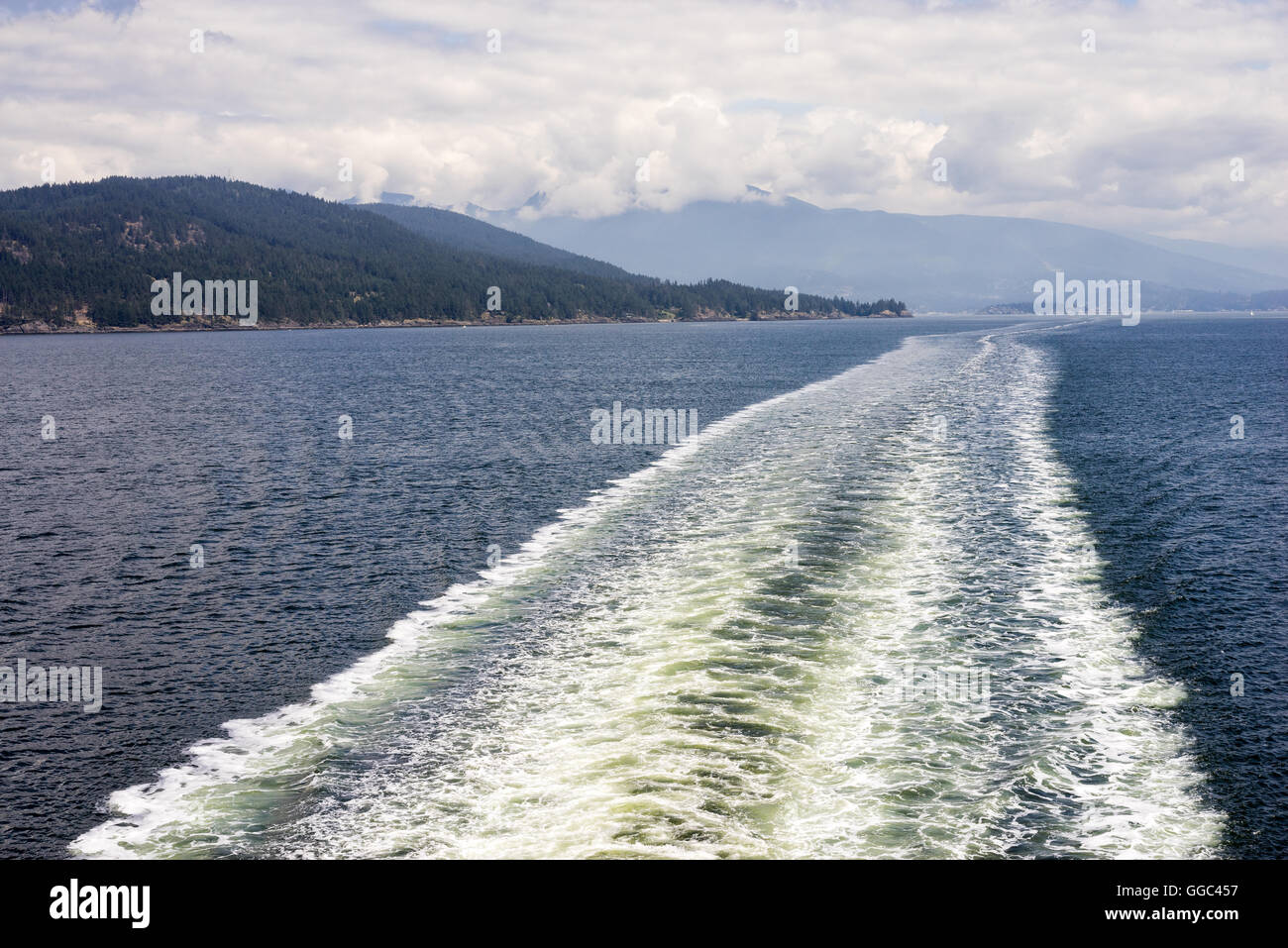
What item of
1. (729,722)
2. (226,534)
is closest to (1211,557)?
(729,722)

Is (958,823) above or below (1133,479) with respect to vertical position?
below

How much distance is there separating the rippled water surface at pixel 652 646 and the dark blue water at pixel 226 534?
14 centimetres

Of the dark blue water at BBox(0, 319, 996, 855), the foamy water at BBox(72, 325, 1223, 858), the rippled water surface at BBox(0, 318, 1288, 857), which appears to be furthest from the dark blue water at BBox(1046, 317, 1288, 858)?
the dark blue water at BBox(0, 319, 996, 855)

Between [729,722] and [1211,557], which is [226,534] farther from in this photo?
[1211,557]

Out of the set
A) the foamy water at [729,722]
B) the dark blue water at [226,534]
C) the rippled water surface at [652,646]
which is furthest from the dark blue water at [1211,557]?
the dark blue water at [226,534]

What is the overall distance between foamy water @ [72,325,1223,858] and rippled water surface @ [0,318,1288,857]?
73mm

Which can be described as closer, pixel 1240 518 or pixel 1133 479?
pixel 1240 518

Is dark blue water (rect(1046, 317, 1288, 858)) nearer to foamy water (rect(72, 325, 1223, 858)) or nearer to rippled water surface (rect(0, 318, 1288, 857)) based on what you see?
rippled water surface (rect(0, 318, 1288, 857))

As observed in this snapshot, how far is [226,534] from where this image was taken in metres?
28.6

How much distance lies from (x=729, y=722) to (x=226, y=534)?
784 inches

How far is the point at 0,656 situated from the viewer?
18625 mm
